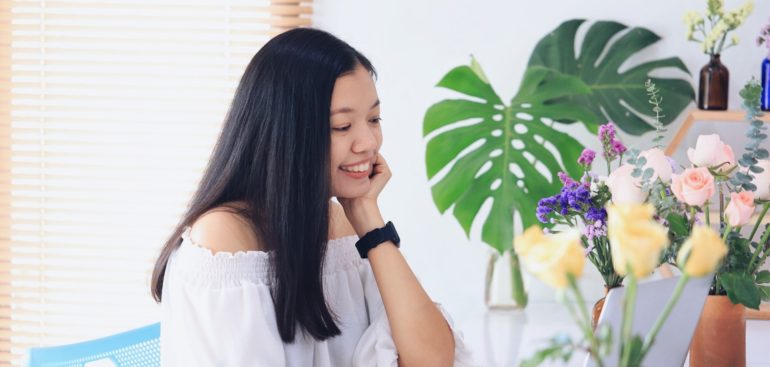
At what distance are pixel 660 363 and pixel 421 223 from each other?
1.86 m

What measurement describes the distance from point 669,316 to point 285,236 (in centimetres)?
63

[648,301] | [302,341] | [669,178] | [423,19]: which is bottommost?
[302,341]

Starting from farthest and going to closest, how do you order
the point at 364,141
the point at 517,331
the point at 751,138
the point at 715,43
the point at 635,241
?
the point at 715,43 < the point at 517,331 < the point at 364,141 < the point at 751,138 < the point at 635,241

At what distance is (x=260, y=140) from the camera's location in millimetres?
1591

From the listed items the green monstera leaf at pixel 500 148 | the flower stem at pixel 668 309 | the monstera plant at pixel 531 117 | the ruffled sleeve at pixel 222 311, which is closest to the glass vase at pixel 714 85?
the monstera plant at pixel 531 117

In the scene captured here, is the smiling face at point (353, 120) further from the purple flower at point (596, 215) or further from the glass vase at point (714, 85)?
the glass vase at point (714, 85)

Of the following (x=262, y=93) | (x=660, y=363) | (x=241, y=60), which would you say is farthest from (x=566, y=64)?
(x=660, y=363)

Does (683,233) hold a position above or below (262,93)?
below

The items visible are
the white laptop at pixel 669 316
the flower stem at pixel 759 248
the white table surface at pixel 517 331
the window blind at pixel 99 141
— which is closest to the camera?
the white laptop at pixel 669 316

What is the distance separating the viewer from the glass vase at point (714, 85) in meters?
2.77

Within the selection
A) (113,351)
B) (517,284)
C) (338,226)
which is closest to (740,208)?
(338,226)

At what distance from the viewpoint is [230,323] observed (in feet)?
4.96

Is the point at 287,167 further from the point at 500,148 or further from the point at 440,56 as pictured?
the point at 440,56

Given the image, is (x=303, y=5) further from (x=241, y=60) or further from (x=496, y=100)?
(x=496, y=100)
